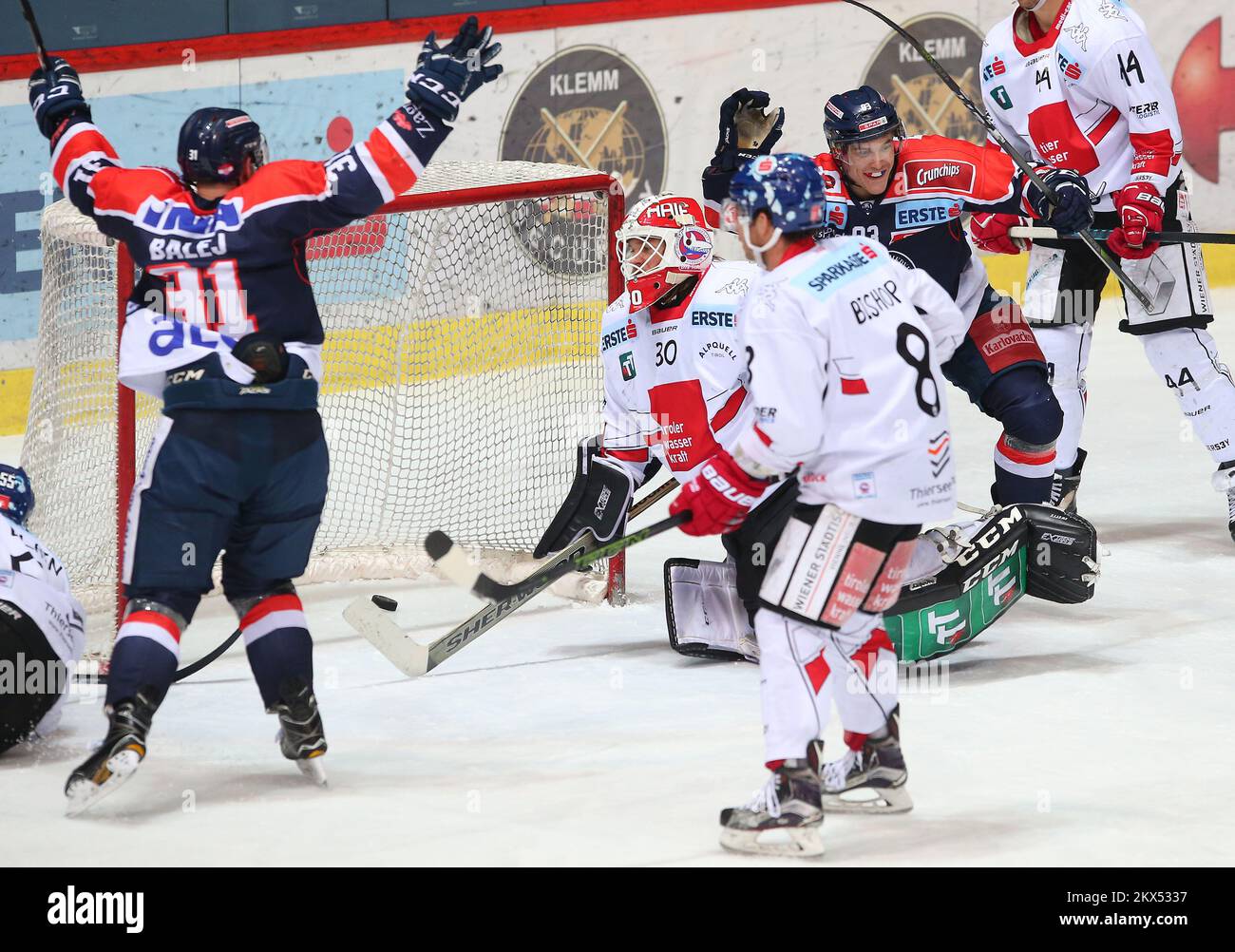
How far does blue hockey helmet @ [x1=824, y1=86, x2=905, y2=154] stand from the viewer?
15.3 ft

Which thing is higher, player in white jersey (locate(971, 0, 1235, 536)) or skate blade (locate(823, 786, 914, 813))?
player in white jersey (locate(971, 0, 1235, 536))

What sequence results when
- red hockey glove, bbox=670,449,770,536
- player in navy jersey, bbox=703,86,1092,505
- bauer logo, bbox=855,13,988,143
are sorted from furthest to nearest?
bauer logo, bbox=855,13,988,143 < player in navy jersey, bbox=703,86,1092,505 < red hockey glove, bbox=670,449,770,536

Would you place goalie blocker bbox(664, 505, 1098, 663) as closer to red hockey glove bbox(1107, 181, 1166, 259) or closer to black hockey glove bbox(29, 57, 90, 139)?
red hockey glove bbox(1107, 181, 1166, 259)

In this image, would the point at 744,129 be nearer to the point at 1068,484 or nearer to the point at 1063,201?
the point at 1063,201

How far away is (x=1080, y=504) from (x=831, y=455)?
3213mm

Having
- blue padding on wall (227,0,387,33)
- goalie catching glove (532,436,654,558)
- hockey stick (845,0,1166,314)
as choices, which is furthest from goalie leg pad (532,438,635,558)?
blue padding on wall (227,0,387,33)

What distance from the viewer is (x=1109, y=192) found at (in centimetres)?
567

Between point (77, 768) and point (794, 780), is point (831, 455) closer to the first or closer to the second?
point (794, 780)

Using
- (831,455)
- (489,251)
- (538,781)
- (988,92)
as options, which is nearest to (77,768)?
(538,781)

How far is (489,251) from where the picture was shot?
5766 mm

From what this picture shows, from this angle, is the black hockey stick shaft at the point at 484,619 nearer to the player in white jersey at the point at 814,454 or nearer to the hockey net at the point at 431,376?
the player in white jersey at the point at 814,454

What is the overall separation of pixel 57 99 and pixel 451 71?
82cm

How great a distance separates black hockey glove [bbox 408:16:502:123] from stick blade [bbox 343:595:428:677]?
1.13 m
